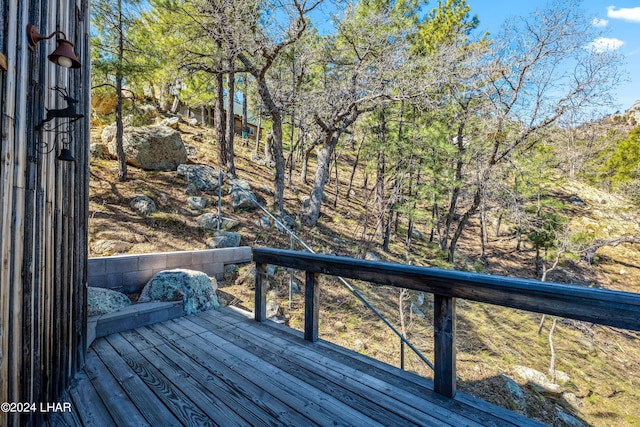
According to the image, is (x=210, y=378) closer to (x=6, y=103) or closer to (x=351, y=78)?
(x=6, y=103)

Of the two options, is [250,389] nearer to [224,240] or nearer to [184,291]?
[184,291]

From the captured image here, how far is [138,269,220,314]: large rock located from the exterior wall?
1.20m

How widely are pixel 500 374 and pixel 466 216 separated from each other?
5322 millimetres

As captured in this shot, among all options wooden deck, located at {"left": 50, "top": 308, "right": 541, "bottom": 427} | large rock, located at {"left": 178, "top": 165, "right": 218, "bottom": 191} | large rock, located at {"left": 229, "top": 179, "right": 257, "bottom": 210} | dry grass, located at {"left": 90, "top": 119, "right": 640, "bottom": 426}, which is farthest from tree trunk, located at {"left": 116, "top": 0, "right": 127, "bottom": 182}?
wooden deck, located at {"left": 50, "top": 308, "right": 541, "bottom": 427}

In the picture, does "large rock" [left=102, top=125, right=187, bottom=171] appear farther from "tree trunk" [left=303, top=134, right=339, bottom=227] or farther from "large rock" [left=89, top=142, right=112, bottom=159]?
"tree trunk" [left=303, top=134, right=339, bottom=227]

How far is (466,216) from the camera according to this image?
10203 millimetres

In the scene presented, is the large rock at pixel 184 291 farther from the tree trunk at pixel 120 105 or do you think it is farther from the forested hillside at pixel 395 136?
the tree trunk at pixel 120 105

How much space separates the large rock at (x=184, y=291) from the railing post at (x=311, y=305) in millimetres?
1433

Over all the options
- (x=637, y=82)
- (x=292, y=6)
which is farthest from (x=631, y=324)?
(x=637, y=82)

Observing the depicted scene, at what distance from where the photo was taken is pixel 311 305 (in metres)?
2.44

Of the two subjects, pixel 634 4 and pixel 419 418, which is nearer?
pixel 419 418

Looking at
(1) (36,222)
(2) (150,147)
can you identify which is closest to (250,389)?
(1) (36,222)

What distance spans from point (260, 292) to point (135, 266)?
1.90m

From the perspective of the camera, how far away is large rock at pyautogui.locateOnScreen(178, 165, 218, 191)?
8.21 m
